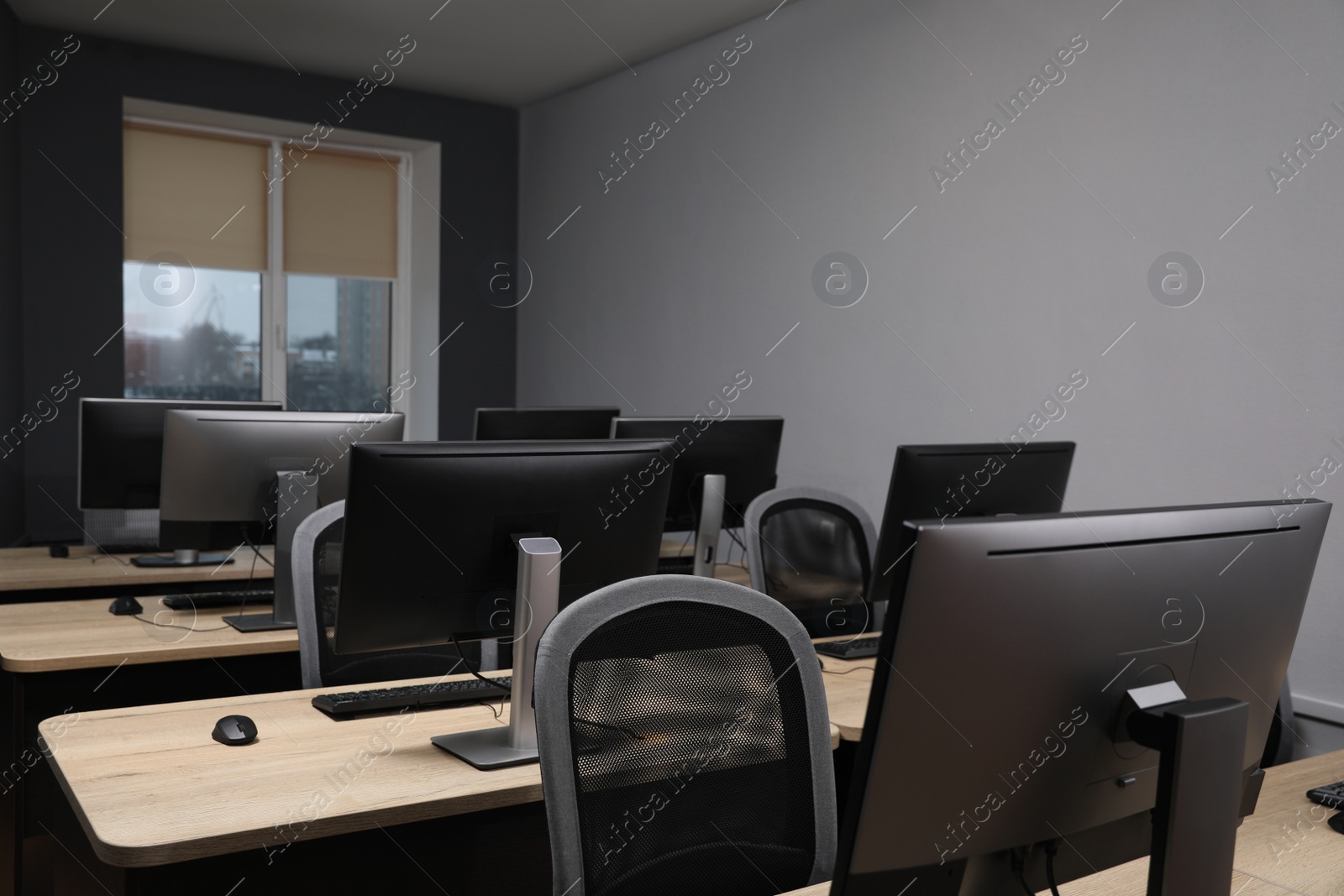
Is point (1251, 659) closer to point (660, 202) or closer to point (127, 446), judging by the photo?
point (127, 446)

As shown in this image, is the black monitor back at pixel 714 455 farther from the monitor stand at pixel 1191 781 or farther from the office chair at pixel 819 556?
the monitor stand at pixel 1191 781

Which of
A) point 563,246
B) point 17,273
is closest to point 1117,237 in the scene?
point 563,246

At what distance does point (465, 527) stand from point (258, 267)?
4.83 m

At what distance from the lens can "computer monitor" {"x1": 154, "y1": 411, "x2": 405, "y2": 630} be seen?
257 cm

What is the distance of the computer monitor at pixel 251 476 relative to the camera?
2.57 m

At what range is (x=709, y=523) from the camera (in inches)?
117

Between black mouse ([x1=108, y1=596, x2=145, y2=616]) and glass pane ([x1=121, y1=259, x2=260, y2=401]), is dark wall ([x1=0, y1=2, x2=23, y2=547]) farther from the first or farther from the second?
black mouse ([x1=108, y1=596, x2=145, y2=616])

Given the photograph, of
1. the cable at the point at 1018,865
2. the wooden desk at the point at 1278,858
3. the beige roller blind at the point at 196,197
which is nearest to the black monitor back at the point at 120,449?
the wooden desk at the point at 1278,858

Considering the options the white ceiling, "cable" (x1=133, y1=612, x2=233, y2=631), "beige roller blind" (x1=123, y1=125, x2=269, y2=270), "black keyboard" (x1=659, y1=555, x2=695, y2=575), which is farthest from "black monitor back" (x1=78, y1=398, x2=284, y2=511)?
"beige roller blind" (x1=123, y1=125, x2=269, y2=270)

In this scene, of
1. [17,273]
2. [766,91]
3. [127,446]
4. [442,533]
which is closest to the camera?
[442,533]

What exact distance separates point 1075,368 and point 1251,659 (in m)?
2.48

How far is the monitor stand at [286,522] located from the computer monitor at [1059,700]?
6.86 feet

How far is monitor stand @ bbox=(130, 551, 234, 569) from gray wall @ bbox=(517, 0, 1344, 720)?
225 cm

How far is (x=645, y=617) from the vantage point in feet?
4.34
